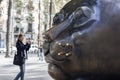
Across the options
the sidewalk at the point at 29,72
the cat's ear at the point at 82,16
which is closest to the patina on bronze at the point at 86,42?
the cat's ear at the point at 82,16

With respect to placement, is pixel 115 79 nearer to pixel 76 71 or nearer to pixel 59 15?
pixel 76 71

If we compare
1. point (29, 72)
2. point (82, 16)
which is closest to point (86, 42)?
point (82, 16)

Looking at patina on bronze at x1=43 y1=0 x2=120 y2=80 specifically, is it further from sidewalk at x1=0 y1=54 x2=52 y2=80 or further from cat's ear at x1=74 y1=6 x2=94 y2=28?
sidewalk at x1=0 y1=54 x2=52 y2=80

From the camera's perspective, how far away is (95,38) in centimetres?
152

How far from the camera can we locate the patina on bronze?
4.94 feet

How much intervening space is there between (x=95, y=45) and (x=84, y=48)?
0.04 m

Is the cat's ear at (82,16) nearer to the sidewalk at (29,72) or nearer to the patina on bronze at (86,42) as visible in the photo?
the patina on bronze at (86,42)

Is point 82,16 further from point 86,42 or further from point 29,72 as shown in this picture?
point 29,72

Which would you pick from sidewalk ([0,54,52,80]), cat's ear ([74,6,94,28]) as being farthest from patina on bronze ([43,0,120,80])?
sidewalk ([0,54,52,80])

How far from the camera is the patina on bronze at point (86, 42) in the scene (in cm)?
151

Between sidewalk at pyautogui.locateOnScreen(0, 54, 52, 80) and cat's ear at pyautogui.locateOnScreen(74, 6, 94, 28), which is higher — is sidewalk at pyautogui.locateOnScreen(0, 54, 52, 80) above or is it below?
below

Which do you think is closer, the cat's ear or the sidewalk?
the cat's ear

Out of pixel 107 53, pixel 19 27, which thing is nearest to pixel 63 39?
pixel 107 53

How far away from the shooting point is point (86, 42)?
1.53 meters
